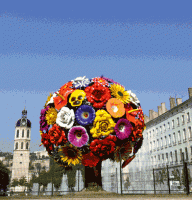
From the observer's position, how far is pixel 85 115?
29.1ft

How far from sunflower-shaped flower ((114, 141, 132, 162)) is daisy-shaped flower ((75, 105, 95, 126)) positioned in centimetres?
134

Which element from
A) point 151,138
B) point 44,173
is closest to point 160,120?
point 151,138

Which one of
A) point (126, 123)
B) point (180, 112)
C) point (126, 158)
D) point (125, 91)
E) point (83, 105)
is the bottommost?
point (126, 158)

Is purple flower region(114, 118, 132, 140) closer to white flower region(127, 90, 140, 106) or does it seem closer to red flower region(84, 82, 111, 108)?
red flower region(84, 82, 111, 108)

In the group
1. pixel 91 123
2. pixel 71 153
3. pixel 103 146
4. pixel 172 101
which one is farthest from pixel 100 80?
pixel 172 101

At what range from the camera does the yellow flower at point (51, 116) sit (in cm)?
935

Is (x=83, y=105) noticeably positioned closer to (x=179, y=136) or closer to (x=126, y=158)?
(x=126, y=158)

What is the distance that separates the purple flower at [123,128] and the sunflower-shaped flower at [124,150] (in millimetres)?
480

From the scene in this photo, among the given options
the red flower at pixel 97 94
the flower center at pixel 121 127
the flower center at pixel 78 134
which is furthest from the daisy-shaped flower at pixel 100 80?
the flower center at pixel 78 134

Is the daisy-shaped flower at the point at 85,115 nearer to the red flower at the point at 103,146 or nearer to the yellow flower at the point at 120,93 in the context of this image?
the red flower at the point at 103,146

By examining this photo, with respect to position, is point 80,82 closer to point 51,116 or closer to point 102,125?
point 51,116

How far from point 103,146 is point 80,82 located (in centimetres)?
247

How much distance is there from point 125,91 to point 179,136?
155 ft

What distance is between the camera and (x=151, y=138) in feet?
219
